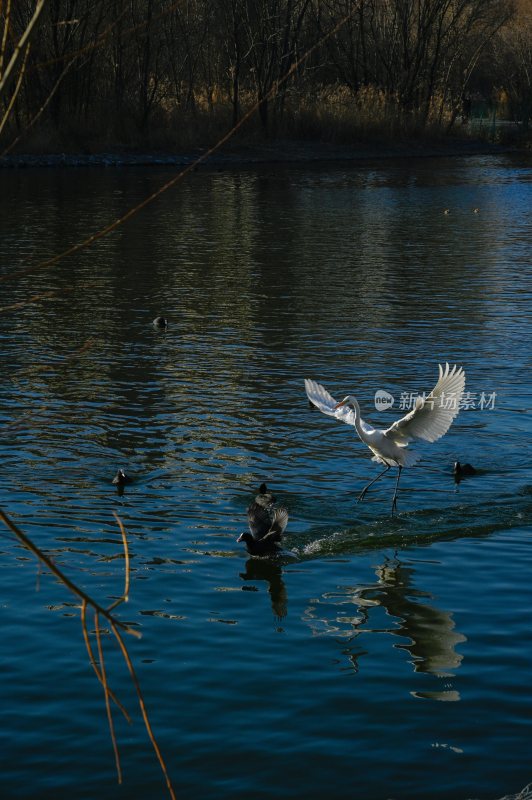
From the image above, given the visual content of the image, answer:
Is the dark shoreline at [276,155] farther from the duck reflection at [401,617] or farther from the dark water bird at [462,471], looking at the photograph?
the duck reflection at [401,617]

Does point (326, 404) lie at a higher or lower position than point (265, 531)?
higher

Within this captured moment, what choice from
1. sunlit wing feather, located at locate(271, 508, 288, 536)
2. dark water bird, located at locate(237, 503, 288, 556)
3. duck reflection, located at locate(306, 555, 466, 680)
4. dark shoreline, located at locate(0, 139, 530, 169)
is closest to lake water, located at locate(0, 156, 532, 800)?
duck reflection, located at locate(306, 555, 466, 680)

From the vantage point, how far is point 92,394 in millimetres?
14961

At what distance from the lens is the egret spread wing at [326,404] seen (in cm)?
1146

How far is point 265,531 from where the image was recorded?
375 inches

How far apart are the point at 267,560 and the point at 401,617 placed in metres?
1.39

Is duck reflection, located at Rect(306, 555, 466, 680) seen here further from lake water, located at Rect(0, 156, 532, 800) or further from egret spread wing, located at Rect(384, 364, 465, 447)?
egret spread wing, located at Rect(384, 364, 465, 447)

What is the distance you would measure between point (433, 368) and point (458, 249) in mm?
11959

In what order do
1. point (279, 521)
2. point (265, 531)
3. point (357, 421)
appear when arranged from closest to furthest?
point (279, 521)
point (265, 531)
point (357, 421)

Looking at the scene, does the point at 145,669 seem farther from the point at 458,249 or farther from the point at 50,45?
the point at 50,45

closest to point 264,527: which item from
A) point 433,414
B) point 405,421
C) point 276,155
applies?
point 405,421

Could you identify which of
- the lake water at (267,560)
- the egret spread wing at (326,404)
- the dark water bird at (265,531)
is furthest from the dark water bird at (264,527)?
the egret spread wing at (326,404)

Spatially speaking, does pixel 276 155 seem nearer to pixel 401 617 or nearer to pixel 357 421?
pixel 357 421

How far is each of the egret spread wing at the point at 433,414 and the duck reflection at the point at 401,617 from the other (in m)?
1.62
